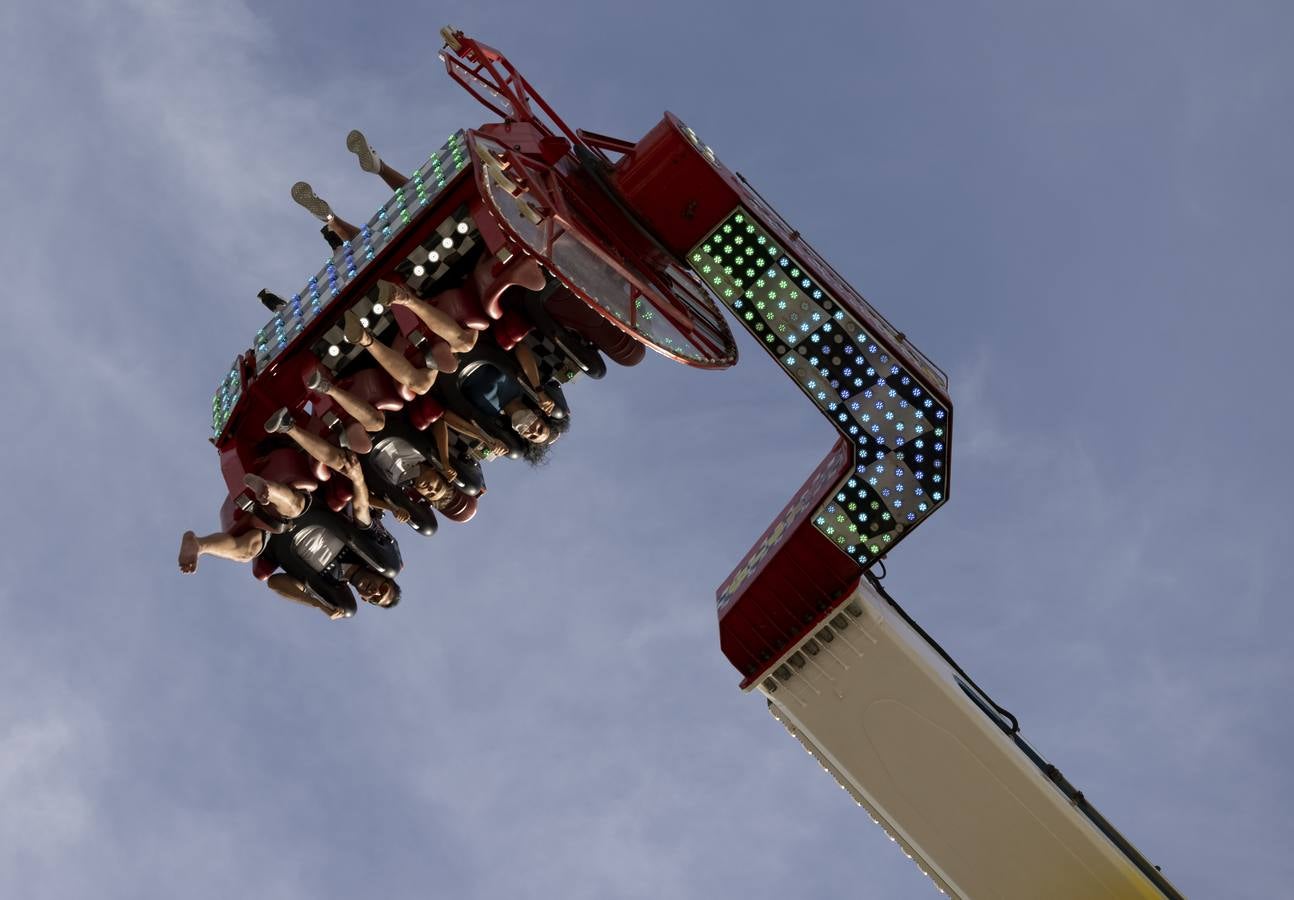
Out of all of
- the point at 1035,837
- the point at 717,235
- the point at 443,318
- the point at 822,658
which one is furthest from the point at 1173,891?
the point at 443,318

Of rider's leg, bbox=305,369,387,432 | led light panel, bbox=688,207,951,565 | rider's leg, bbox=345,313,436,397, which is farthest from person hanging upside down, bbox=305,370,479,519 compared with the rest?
led light panel, bbox=688,207,951,565

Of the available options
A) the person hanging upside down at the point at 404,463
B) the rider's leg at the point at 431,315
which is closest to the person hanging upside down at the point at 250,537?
the person hanging upside down at the point at 404,463

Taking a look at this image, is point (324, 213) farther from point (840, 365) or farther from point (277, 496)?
point (840, 365)

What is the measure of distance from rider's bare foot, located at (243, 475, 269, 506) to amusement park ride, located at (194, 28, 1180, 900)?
0.84ft

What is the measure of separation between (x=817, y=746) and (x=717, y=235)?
7.55 metres

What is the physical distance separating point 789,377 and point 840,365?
0.73 metres

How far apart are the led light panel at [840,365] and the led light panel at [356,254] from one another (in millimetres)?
3719

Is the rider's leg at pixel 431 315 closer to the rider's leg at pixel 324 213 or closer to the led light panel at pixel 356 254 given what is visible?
the led light panel at pixel 356 254

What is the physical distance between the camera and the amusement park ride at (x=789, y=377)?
978 inches

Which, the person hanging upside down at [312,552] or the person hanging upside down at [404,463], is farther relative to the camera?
→ the person hanging upside down at [404,463]

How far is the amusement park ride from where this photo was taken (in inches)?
978

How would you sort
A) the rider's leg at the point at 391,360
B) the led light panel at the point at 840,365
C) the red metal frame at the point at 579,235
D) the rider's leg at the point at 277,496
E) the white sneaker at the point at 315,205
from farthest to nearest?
the white sneaker at the point at 315,205, the led light panel at the point at 840,365, the rider's leg at the point at 277,496, the rider's leg at the point at 391,360, the red metal frame at the point at 579,235

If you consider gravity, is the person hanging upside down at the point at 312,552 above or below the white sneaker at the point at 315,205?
below

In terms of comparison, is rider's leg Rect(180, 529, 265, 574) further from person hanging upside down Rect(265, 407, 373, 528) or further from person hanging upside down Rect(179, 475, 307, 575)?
person hanging upside down Rect(265, 407, 373, 528)
